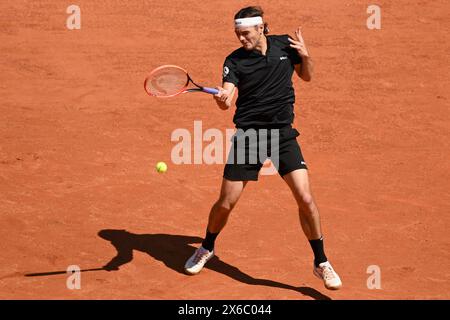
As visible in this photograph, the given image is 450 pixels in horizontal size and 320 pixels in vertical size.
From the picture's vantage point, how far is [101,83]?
40.8 feet

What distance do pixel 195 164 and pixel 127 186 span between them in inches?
37.8

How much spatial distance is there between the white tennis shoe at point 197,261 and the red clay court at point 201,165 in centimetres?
10

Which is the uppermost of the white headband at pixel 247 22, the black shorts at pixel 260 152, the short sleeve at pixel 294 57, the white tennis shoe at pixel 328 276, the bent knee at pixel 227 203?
the white headband at pixel 247 22

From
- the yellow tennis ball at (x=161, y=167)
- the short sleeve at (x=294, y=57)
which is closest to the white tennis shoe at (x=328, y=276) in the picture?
the short sleeve at (x=294, y=57)

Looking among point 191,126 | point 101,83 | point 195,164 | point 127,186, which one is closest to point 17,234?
point 127,186

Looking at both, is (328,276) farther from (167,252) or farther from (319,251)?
(167,252)

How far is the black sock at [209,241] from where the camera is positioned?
26.3 ft

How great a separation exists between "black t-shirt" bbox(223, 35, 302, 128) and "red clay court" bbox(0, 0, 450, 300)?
1436 mm

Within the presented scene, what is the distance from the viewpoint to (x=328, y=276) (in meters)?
7.61

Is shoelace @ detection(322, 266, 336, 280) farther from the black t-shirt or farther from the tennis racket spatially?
the tennis racket

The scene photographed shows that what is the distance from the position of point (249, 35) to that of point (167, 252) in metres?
2.24

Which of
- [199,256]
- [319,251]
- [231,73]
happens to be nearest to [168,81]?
[231,73]

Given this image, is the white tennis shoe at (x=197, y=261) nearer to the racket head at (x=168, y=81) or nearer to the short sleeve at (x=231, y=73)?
the racket head at (x=168, y=81)

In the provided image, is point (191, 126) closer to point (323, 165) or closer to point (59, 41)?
point (323, 165)
